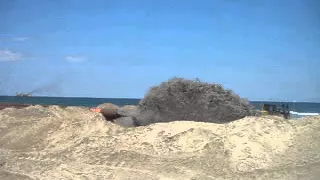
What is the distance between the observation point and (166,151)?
502 inches

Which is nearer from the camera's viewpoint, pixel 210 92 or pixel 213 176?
pixel 213 176

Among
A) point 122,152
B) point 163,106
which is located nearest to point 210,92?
point 163,106

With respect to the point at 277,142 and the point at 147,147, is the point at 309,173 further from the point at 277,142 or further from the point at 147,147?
the point at 147,147

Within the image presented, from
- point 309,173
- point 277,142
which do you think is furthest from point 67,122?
point 309,173

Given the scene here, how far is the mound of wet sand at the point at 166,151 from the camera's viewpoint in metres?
11.6

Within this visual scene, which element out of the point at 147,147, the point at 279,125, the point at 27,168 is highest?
the point at 279,125

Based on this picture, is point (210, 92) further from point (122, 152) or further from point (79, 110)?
point (122, 152)

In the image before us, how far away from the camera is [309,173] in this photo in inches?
440

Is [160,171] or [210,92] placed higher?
[210,92]

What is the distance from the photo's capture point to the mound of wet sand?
1164cm

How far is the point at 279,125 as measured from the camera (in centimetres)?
1353

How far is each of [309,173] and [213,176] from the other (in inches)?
94.3

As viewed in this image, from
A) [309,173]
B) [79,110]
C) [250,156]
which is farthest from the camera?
[79,110]

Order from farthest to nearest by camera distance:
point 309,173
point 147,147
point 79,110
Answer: point 79,110 → point 147,147 → point 309,173
